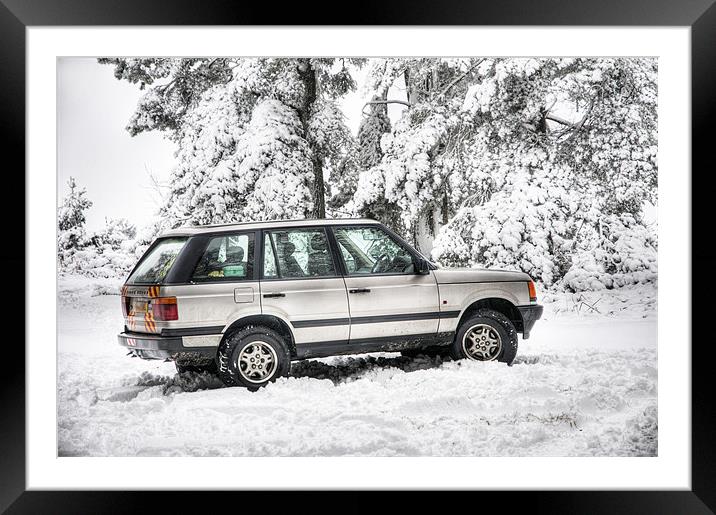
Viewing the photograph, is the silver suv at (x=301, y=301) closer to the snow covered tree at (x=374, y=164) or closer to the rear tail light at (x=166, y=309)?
the rear tail light at (x=166, y=309)

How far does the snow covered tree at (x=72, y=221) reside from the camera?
548 centimetres

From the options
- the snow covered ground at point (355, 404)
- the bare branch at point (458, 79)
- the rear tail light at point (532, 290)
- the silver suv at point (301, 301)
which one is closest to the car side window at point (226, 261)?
the silver suv at point (301, 301)

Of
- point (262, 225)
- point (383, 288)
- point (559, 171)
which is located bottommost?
point (383, 288)

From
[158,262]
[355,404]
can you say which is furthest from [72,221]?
[355,404]

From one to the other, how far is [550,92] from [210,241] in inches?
139

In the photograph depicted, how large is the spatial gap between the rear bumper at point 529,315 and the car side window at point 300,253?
5.92 ft

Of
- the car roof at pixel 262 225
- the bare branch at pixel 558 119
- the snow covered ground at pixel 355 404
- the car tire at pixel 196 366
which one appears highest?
the bare branch at pixel 558 119

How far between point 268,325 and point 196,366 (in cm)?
75

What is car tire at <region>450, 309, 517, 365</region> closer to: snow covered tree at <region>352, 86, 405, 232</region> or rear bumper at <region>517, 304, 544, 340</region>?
rear bumper at <region>517, 304, 544, 340</region>

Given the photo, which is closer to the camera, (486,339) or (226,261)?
(226,261)

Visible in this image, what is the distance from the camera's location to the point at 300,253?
17.4 ft
